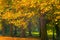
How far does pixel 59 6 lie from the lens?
16.0m

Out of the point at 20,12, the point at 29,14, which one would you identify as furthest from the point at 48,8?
the point at 20,12

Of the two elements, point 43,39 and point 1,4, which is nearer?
point 1,4

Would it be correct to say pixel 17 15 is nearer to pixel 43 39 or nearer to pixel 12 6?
pixel 12 6

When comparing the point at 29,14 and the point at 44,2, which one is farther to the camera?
the point at 29,14

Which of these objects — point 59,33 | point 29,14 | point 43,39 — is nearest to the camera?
point 29,14

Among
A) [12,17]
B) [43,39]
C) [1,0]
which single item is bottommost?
[43,39]

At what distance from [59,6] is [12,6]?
17.9ft

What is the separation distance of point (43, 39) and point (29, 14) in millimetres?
5662

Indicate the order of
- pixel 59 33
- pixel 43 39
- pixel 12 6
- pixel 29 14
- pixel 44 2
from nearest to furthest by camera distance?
pixel 44 2, pixel 29 14, pixel 12 6, pixel 43 39, pixel 59 33

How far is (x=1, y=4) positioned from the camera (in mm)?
19469

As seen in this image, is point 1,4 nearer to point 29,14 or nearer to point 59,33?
point 29,14

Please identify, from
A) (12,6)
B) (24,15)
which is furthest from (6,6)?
(24,15)

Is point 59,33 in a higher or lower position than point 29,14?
lower

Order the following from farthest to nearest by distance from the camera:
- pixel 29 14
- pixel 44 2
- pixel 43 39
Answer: pixel 43 39
pixel 29 14
pixel 44 2
